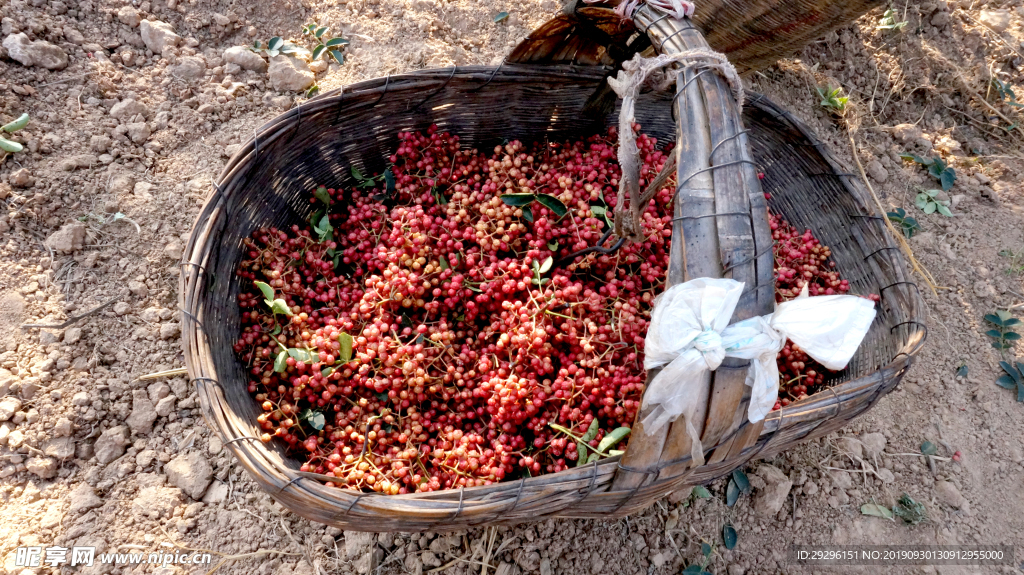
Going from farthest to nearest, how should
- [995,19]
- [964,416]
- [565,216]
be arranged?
→ [995,19], [964,416], [565,216]

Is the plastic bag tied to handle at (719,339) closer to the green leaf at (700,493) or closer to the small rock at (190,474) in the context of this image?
the green leaf at (700,493)

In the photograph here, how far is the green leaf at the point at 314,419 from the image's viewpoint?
179 centimetres

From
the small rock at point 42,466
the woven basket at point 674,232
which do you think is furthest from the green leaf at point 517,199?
the small rock at point 42,466

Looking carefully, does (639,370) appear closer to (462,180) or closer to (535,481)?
(535,481)

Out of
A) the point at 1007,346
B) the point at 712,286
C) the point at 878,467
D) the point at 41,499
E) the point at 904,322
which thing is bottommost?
the point at 41,499

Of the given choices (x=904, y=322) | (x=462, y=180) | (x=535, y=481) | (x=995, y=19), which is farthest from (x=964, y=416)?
(x=995, y=19)

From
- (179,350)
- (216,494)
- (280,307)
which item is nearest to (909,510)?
(280,307)

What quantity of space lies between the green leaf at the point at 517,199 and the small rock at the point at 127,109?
1.82 metres

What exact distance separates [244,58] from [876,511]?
11.7 ft

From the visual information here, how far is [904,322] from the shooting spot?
1.94 m

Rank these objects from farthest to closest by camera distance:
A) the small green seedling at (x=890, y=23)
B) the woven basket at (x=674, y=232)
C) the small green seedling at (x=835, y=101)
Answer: the small green seedling at (x=890, y=23)
the small green seedling at (x=835, y=101)
the woven basket at (x=674, y=232)

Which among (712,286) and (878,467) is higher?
(712,286)

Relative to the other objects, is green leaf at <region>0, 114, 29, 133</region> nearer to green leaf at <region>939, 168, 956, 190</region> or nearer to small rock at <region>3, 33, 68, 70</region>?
small rock at <region>3, 33, 68, 70</region>

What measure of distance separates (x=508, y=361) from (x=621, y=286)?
1.63 feet
